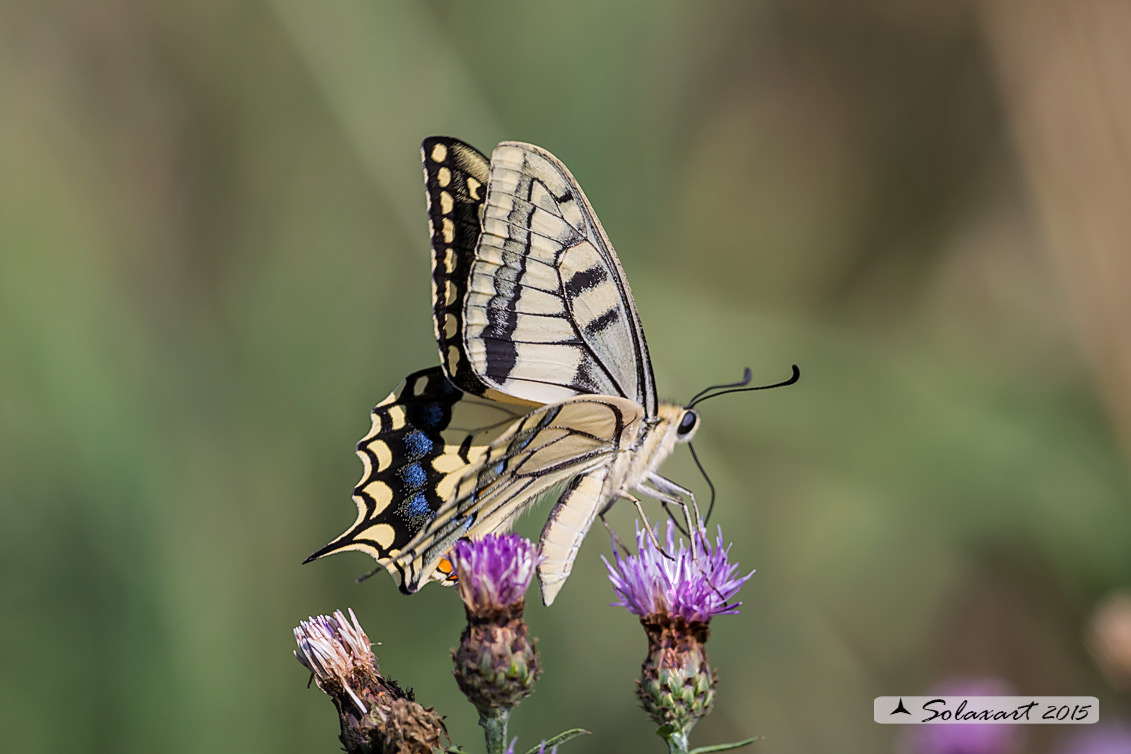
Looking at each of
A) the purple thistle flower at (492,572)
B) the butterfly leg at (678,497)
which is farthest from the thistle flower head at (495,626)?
the butterfly leg at (678,497)

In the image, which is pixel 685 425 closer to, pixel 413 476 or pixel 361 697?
pixel 413 476

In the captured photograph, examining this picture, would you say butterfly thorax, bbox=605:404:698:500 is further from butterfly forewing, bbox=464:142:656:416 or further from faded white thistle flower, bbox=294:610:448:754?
faded white thistle flower, bbox=294:610:448:754

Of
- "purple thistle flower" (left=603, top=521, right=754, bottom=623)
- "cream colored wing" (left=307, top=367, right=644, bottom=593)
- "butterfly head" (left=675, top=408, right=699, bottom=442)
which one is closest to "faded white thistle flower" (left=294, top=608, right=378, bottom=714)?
"cream colored wing" (left=307, top=367, right=644, bottom=593)

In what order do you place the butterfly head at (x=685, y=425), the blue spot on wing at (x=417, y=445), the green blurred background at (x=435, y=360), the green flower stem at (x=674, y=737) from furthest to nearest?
the green blurred background at (x=435, y=360), the butterfly head at (x=685, y=425), the blue spot on wing at (x=417, y=445), the green flower stem at (x=674, y=737)

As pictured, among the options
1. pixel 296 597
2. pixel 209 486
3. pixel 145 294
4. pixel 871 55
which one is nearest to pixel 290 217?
pixel 145 294

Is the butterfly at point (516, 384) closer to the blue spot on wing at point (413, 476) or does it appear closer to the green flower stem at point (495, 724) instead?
the blue spot on wing at point (413, 476)

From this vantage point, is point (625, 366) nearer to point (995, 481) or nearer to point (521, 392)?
point (521, 392)
